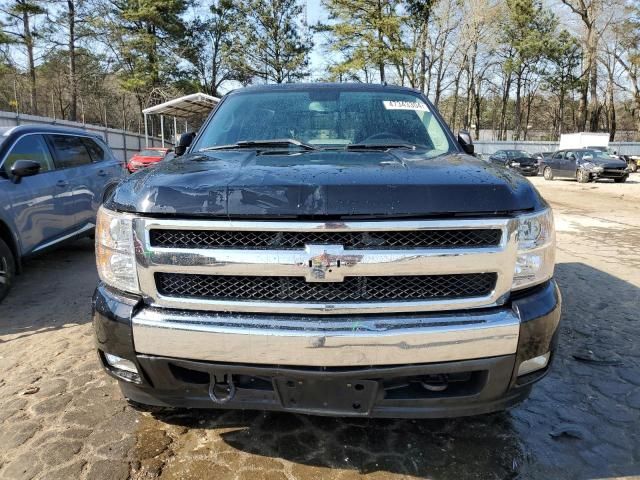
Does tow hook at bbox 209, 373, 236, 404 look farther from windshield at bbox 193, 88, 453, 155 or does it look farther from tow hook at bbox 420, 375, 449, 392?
windshield at bbox 193, 88, 453, 155

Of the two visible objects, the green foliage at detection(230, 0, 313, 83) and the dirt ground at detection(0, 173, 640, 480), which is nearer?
the dirt ground at detection(0, 173, 640, 480)

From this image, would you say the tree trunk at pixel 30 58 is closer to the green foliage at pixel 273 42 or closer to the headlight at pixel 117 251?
the green foliage at pixel 273 42

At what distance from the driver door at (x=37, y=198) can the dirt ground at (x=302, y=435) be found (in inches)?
71.5

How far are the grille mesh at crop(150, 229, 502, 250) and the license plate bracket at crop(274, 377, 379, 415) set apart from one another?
0.56 m

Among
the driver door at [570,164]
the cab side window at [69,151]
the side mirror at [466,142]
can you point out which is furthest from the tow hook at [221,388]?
the driver door at [570,164]

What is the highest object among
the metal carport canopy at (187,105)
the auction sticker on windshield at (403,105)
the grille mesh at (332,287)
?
the metal carport canopy at (187,105)

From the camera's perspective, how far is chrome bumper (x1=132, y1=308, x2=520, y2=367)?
1.93 metres

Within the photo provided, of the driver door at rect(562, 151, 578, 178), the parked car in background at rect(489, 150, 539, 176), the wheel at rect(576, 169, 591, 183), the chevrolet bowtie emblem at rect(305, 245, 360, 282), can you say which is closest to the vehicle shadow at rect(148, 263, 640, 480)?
the chevrolet bowtie emblem at rect(305, 245, 360, 282)

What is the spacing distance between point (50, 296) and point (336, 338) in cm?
434

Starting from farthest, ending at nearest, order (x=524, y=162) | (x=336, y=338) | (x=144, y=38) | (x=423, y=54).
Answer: (x=423, y=54) → (x=144, y=38) → (x=524, y=162) → (x=336, y=338)

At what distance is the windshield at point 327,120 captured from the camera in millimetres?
3148

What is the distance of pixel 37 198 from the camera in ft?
17.7

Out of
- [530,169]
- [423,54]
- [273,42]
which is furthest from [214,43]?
[530,169]

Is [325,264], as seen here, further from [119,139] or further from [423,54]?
[423,54]
